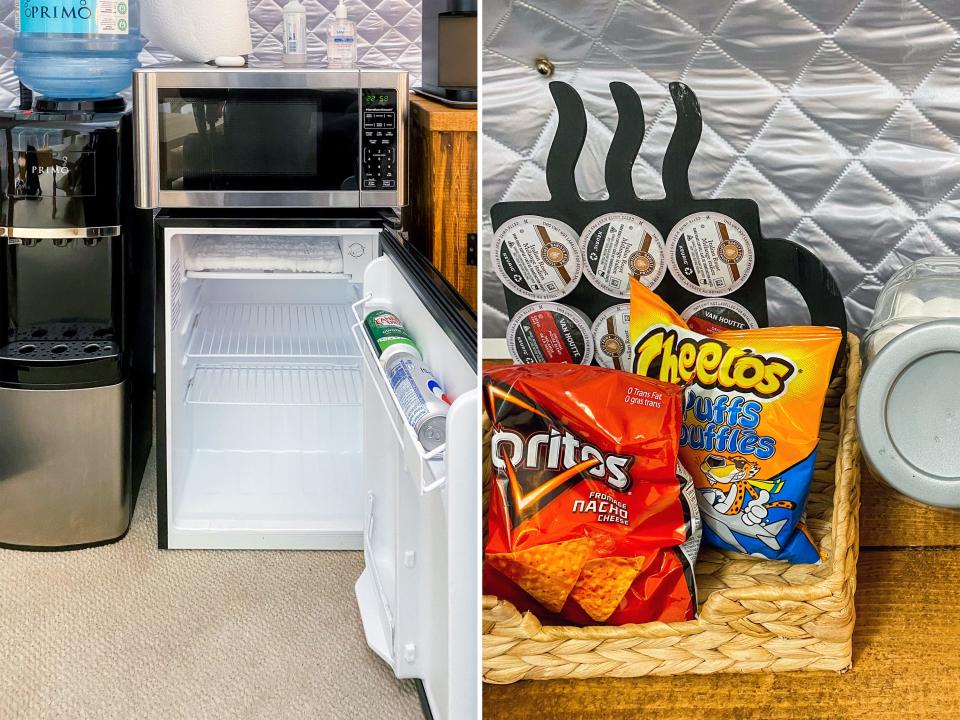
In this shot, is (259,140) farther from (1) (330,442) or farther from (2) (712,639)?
(2) (712,639)

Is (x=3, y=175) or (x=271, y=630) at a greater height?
(x=3, y=175)

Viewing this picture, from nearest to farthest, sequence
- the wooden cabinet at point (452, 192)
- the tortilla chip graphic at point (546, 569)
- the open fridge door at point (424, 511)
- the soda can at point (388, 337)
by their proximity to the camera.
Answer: the tortilla chip graphic at point (546, 569)
the open fridge door at point (424, 511)
the soda can at point (388, 337)
the wooden cabinet at point (452, 192)

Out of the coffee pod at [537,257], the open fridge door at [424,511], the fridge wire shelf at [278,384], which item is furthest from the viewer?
the fridge wire shelf at [278,384]

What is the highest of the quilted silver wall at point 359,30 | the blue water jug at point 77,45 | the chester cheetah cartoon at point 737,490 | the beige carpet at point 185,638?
the quilted silver wall at point 359,30

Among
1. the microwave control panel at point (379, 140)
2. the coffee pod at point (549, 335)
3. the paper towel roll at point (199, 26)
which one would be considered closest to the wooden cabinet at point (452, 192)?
the microwave control panel at point (379, 140)

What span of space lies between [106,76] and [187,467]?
79 cm

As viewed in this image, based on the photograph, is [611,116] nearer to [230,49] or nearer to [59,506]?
[230,49]

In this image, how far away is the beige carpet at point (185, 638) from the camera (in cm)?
153

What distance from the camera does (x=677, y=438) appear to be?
82 cm

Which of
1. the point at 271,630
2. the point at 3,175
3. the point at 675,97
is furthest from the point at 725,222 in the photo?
the point at 3,175

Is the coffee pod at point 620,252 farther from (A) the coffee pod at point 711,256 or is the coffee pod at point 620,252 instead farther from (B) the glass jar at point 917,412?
(B) the glass jar at point 917,412

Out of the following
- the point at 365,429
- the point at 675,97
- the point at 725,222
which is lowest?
the point at 365,429

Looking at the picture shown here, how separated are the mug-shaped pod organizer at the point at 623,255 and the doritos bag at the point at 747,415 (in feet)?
0.17

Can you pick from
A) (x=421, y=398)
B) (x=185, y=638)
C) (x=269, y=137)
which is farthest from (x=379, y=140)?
(x=185, y=638)
